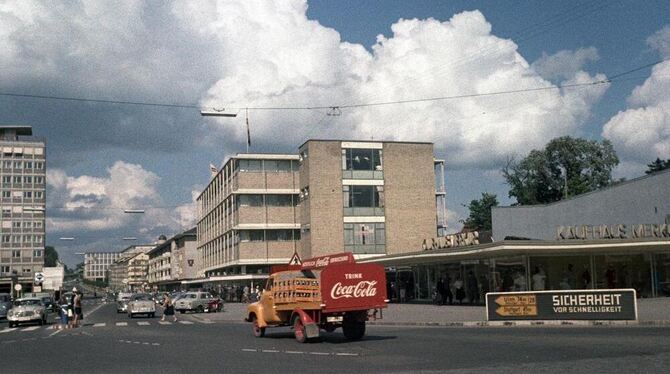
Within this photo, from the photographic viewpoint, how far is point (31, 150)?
13800cm

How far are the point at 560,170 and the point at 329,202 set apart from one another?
1579 inches

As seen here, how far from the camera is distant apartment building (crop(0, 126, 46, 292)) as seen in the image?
135 metres

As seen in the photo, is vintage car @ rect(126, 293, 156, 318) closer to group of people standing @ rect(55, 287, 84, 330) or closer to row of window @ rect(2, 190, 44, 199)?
group of people standing @ rect(55, 287, 84, 330)

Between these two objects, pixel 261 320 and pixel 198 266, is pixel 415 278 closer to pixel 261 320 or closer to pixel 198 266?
pixel 261 320

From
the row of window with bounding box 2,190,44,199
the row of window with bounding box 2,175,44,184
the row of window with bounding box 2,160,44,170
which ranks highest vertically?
the row of window with bounding box 2,160,44,170

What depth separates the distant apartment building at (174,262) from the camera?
403 feet

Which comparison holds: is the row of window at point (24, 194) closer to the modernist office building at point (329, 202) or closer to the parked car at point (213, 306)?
the modernist office building at point (329, 202)

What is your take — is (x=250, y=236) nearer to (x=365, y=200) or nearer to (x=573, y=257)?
(x=365, y=200)

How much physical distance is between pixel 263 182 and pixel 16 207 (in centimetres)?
7862

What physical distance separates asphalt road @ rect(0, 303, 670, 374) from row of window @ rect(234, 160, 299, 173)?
52.5m

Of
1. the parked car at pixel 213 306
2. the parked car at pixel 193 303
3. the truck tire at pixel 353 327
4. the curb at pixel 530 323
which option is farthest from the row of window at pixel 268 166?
the truck tire at pixel 353 327

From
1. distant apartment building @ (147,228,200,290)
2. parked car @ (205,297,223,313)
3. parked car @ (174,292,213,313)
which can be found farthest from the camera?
distant apartment building @ (147,228,200,290)

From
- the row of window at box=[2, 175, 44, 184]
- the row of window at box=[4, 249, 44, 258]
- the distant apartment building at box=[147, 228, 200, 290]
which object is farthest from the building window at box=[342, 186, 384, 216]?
the row of window at box=[4, 249, 44, 258]

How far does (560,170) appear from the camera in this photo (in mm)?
96875
